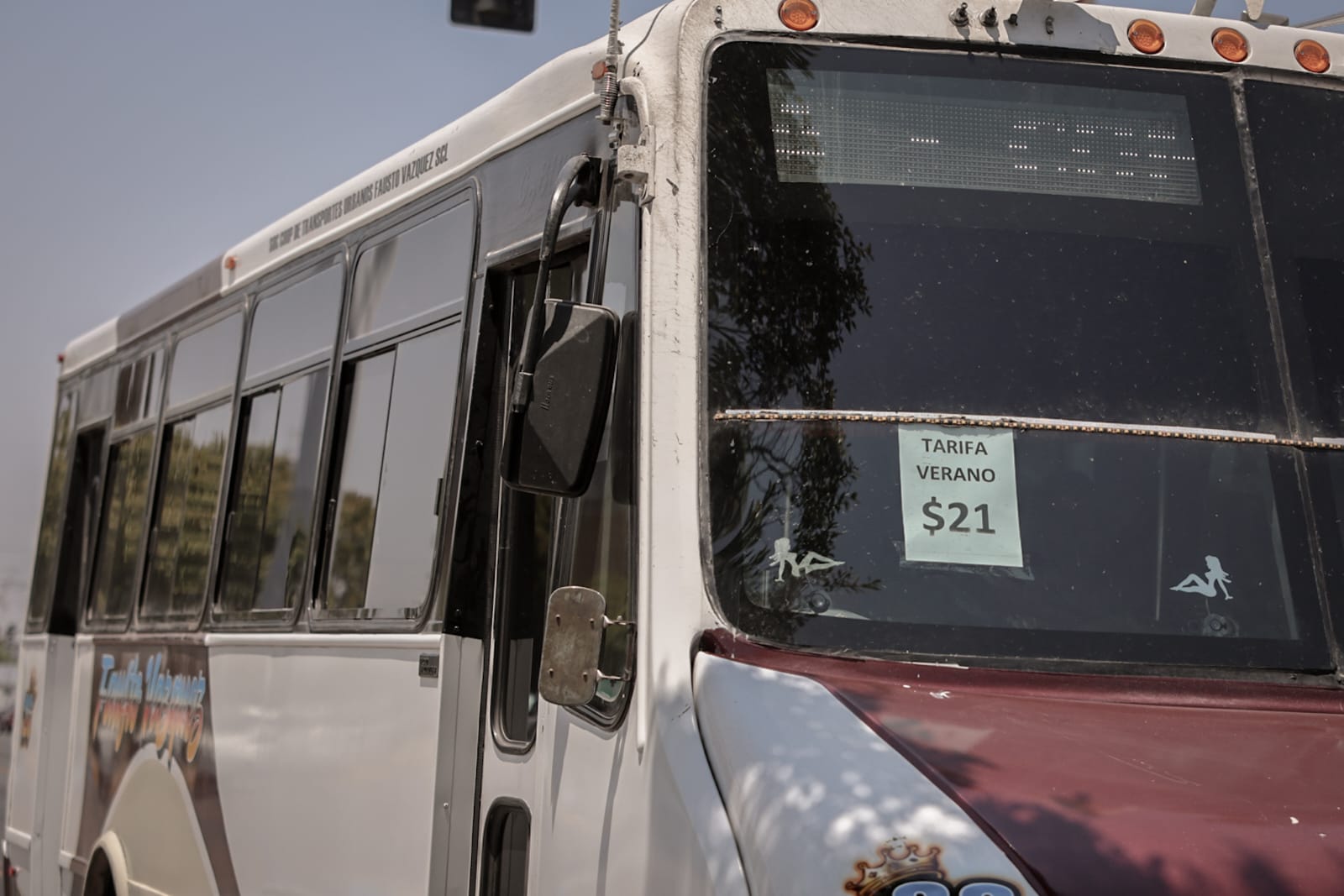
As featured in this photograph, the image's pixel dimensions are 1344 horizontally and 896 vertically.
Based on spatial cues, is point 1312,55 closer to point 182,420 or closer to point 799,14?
point 799,14

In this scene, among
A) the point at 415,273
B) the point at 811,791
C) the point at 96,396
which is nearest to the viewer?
the point at 811,791

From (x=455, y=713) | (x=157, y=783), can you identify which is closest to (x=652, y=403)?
(x=455, y=713)

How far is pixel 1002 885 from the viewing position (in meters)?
2.82

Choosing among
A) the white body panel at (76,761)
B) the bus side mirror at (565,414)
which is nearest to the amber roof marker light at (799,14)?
the bus side mirror at (565,414)

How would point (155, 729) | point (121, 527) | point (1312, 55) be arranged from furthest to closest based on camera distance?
1. point (121, 527)
2. point (155, 729)
3. point (1312, 55)

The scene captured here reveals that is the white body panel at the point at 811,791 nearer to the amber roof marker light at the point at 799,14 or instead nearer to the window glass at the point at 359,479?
the amber roof marker light at the point at 799,14

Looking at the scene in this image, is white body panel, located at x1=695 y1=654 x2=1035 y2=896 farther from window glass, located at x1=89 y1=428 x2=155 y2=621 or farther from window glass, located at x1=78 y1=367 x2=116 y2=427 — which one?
window glass, located at x1=78 y1=367 x2=116 y2=427

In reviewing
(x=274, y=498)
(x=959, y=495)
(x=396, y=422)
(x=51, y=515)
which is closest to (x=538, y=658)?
(x=396, y=422)

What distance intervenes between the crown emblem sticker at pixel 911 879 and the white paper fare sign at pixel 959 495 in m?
0.94

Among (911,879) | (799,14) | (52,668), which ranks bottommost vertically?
(911,879)

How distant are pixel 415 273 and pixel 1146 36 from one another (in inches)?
95.1

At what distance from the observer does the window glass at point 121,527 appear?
323 inches

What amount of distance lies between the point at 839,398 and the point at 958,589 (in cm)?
49

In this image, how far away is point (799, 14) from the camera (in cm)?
423
